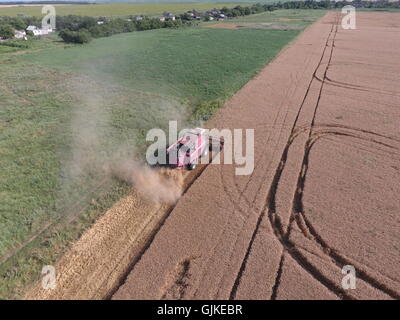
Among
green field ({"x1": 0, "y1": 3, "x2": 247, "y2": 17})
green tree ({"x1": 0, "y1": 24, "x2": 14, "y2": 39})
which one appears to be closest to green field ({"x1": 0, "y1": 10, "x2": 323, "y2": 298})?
green tree ({"x1": 0, "y1": 24, "x2": 14, "y2": 39})

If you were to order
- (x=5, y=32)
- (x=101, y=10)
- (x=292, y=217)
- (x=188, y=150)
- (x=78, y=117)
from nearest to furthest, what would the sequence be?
(x=292, y=217), (x=188, y=150), (x=78, y=117), (x=5, y=32), (x=101, y=10)

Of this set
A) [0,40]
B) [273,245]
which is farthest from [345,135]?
[0,40]

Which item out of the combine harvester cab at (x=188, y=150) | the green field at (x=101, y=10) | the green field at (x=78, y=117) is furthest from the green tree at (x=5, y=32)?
the combine harvester cab at (x=188, y=150)

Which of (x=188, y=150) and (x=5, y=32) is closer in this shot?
(x=188, y=150)

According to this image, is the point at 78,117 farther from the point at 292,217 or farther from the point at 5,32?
the point at 5,32

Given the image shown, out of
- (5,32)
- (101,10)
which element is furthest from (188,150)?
(101,10)

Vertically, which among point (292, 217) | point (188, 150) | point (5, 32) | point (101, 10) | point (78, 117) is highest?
point (101, 10)
